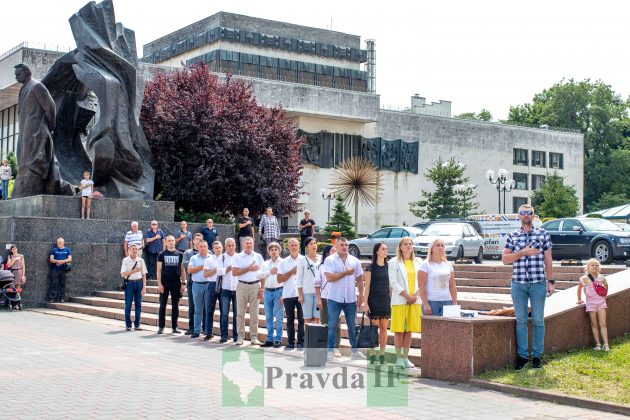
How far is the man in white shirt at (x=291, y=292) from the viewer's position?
43.8ft

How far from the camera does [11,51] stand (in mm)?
45094

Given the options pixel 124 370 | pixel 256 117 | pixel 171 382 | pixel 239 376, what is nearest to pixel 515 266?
pixel 239 376

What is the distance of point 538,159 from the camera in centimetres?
6600

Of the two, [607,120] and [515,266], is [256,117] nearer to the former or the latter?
[515,266]

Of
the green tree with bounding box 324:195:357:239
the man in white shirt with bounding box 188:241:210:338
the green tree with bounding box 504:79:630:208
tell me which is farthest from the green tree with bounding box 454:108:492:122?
the man in white shirt with bounding box 188:241:210:338

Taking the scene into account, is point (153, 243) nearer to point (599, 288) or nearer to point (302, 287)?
point (302, 287)

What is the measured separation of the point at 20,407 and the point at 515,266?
601 cm

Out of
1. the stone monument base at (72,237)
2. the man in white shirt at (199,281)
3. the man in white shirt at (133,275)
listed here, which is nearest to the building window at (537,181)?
the stone monument base at (72,237)

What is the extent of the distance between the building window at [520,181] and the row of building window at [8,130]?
36834mm

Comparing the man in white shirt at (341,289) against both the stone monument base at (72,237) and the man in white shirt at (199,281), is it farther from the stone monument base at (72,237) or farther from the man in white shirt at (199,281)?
the stone monument base at (72,237)

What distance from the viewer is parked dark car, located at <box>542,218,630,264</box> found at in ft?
69.0

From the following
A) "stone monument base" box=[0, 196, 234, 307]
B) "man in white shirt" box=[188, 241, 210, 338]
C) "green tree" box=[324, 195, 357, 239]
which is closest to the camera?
"man in white shirt" box=[188, 241, 210, 338]

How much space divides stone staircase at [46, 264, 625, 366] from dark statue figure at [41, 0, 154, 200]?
376 centimetres

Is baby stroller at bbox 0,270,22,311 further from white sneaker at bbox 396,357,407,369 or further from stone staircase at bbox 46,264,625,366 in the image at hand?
white sneaker at bbox 396,357,407,369
